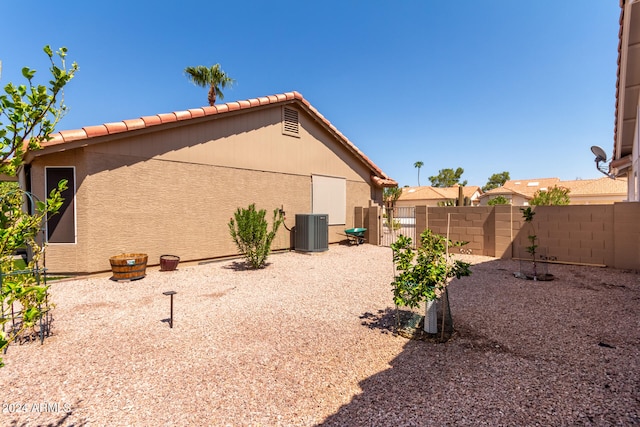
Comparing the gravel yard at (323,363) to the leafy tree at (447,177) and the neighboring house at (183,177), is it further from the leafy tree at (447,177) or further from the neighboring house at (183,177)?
the leafy tree at (447,177)

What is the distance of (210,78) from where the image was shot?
64.4ft

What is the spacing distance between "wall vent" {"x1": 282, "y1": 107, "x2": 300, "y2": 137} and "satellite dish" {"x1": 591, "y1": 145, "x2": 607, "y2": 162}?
11788 mm

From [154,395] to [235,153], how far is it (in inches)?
370

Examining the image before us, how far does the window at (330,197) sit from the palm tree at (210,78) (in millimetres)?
11024

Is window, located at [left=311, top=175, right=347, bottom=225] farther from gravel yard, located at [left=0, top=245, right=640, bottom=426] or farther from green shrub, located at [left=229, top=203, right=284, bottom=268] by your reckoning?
gravel yard, located at [left=0, top=245, right=640, bottom=426]

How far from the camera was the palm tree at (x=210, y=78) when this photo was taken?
762 inches

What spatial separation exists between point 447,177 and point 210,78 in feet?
226

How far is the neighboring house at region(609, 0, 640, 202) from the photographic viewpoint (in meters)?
6.13

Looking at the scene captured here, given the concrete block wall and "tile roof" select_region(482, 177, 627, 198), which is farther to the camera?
"tile roof" select_region(482, 177, 627, 198)

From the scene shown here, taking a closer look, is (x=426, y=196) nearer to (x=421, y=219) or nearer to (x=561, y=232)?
(x=421, y=219)

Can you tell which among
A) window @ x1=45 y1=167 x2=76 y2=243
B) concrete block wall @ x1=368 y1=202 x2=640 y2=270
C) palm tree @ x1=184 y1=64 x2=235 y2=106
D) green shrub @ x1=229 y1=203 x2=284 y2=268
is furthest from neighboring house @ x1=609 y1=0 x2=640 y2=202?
palm tree @ x1=184 y1=64 x2=235 y2=106

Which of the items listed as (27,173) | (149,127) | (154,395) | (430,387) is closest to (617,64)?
(430,387)

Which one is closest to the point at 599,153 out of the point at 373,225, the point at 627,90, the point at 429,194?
the point at 627,90

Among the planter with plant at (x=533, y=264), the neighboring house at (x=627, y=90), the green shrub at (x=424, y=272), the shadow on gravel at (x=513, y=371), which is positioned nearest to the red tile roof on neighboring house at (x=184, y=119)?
the green shrub at (x=424, y=272)
